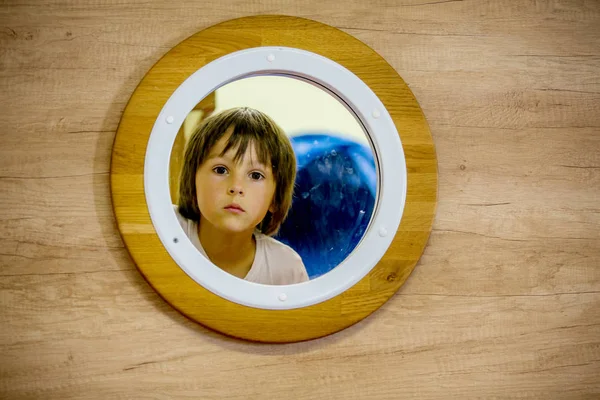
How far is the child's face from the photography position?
1106 mm

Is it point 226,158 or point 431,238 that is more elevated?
point 226,158

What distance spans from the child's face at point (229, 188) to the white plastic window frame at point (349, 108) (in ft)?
0.20

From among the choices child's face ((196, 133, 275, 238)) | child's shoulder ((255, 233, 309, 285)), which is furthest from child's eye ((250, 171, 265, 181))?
child's shoulder ((255, 233, 309, 285))

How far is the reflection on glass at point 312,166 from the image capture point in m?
1.13

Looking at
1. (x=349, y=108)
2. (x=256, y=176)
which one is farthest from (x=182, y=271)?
(x=349, y=108)

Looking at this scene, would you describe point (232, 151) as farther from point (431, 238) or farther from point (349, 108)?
point (431, 238)

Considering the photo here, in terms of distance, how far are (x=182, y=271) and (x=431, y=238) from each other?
1.60 feet

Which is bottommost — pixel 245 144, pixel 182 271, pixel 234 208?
pixel 182 271

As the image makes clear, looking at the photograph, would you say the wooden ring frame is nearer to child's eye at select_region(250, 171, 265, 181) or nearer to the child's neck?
the child's neck

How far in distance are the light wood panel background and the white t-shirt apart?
13 centimetres

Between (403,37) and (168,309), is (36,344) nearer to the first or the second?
(168,309)

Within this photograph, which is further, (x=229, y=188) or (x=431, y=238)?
(x=431, y=238)

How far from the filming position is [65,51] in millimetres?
1127

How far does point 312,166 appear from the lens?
1.14m
